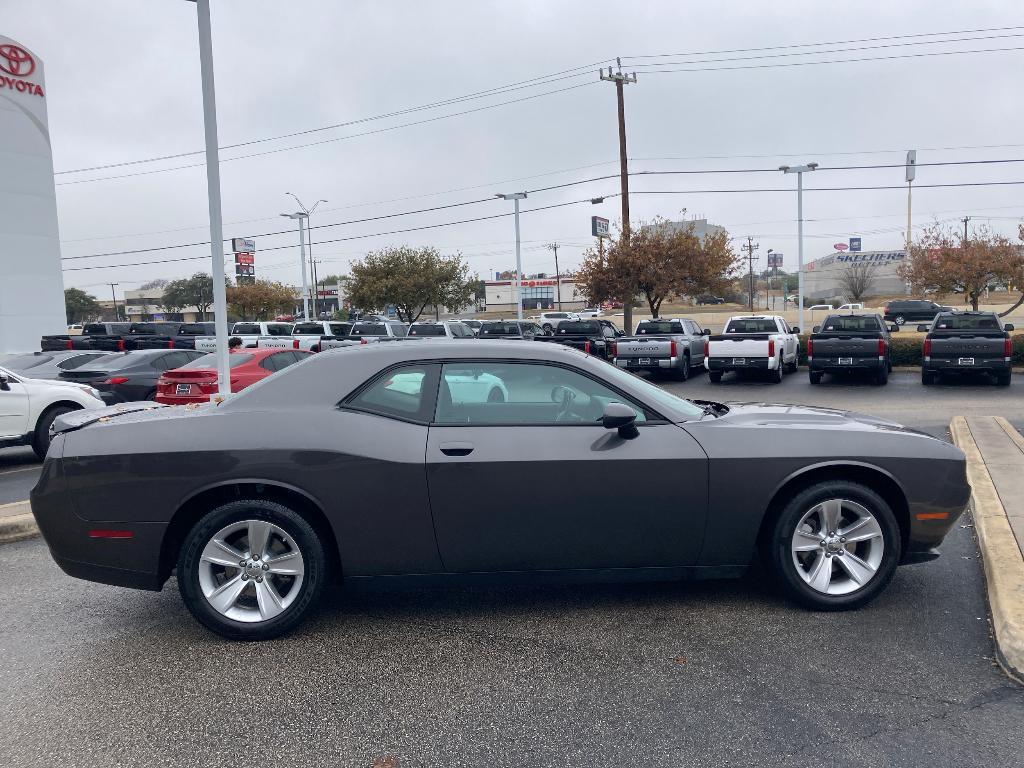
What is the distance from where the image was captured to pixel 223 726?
135 inches

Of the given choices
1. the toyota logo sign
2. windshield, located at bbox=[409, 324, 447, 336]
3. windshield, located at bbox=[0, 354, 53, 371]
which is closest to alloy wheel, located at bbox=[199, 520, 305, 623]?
windshield, located at bbox=[0, 354, 53, 371]

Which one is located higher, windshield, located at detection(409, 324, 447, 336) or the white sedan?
windshield, located at detection(409, 324, 447, 336)

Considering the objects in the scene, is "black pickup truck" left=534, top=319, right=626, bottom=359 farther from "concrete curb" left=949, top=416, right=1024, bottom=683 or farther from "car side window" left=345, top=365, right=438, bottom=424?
"car side window" left=345, top=365, right=438, bottom=424

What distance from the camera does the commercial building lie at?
416 ft

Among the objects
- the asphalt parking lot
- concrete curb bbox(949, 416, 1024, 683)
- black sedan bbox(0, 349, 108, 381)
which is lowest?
the asphalt parking lot

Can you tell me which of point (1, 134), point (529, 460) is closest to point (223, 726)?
point (529, 460)

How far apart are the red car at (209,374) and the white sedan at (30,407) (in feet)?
5.23

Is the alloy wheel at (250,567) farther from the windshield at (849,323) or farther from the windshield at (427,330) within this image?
the windshield at (427,330)

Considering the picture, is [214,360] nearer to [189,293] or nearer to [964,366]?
[964,366]

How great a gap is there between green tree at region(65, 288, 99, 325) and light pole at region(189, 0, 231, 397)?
10179 cm

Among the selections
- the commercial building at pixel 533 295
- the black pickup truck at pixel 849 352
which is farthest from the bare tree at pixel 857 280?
the black pickup truck at pixel 849 352

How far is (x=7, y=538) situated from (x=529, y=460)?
189 inches

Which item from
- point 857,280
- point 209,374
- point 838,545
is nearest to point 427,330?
point 209,374

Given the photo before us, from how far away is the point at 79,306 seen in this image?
102375mm
